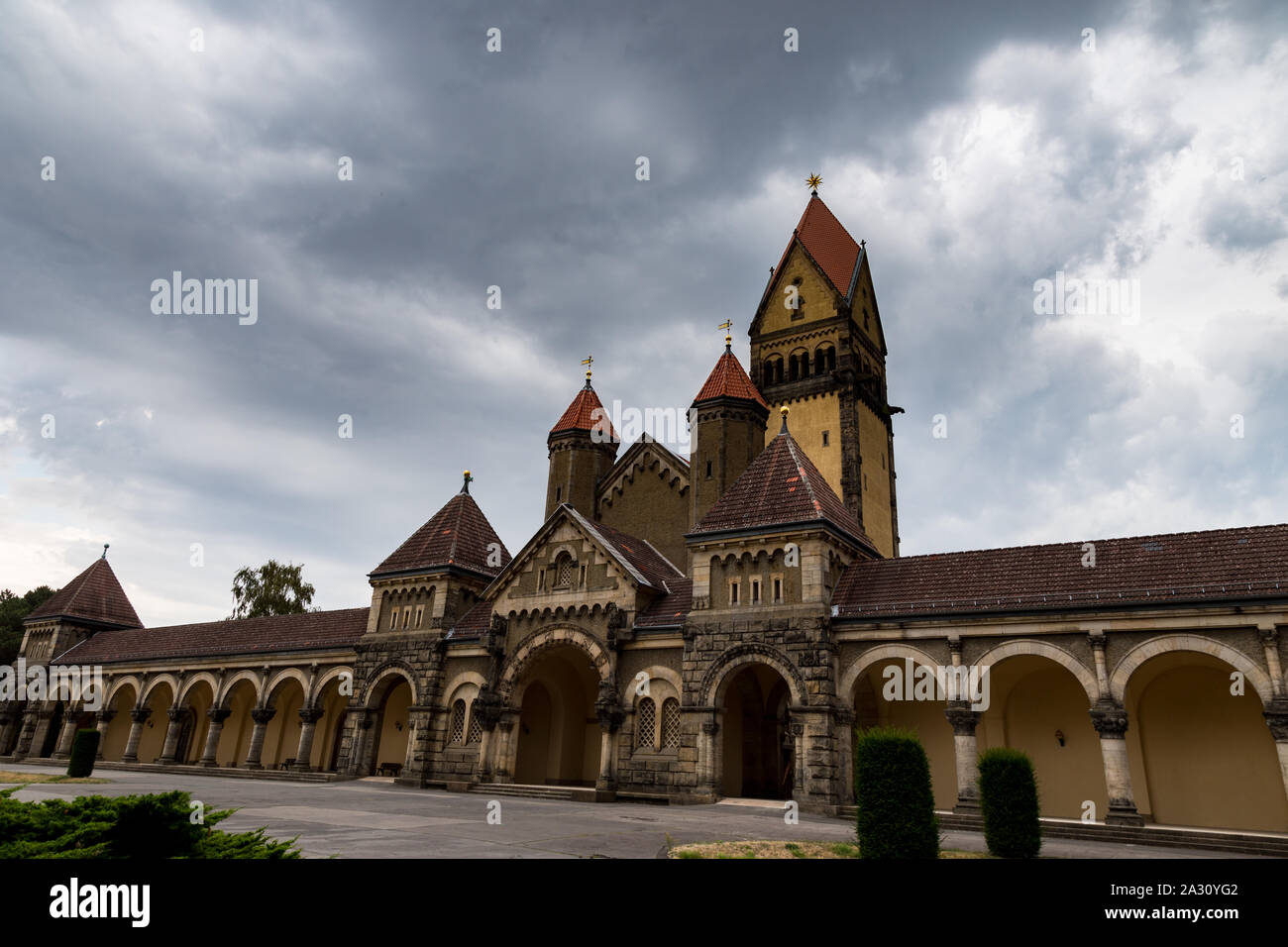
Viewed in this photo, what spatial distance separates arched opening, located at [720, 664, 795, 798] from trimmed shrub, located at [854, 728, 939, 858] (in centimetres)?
1495

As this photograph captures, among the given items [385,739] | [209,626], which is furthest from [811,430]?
[209,626]

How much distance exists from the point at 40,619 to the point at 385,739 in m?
27.3

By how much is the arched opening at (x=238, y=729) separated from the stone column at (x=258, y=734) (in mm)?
2976

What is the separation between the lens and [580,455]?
39938 mm

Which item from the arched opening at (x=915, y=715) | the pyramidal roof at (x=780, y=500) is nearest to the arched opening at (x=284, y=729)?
the pyramidal roof at (x=780, y=500)

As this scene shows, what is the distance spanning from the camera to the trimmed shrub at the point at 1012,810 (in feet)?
40.5

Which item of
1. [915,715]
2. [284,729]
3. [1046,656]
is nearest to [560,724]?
[915,715]

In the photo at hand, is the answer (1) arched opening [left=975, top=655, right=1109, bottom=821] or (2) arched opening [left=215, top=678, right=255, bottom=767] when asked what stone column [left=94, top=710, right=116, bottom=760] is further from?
(1) arched opening [left=975, top=655, right=1109, bottom=821]

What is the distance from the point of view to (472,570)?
32719mm

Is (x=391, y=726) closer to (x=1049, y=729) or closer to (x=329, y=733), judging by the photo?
(x=329, y=733)

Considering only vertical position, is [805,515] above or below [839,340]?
below

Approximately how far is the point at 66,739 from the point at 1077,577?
4699 cm

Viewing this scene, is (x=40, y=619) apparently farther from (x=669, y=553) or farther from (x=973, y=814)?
(x=973, y=814)
